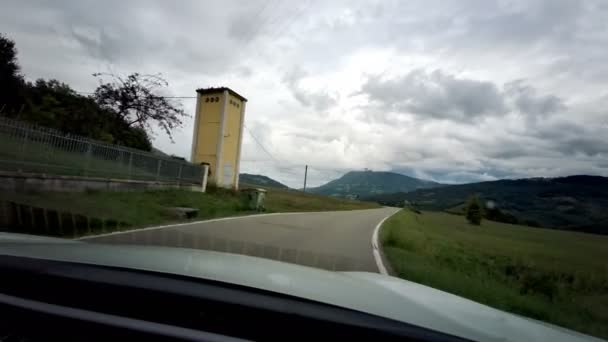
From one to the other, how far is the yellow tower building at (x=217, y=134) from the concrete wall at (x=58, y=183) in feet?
26.0

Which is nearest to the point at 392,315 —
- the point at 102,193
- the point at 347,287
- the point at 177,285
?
the point at 347,287

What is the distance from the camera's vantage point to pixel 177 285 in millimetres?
1468

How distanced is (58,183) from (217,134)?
1329cm

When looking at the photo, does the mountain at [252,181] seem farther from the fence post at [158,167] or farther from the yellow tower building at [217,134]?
the fence post at [158,167]

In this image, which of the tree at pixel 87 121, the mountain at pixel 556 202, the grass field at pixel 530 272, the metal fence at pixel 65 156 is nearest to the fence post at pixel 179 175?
the metal fence at pixel 65 156

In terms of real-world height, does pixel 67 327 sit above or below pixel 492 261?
above

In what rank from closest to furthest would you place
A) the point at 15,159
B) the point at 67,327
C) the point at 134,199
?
1. the point at 67,327
2. the point at 15,159
3. the point at 134,199

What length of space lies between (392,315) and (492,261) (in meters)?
16.1

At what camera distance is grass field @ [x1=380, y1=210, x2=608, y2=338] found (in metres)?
5.97

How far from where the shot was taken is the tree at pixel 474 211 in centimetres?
3734

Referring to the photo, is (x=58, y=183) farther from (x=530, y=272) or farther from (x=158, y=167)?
(x=530, y=272)

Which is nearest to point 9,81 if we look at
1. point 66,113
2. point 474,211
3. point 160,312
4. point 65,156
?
point 66,113

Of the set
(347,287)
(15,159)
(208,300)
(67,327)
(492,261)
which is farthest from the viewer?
(492,261)

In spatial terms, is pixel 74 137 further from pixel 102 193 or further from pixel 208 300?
pixel 208 300
